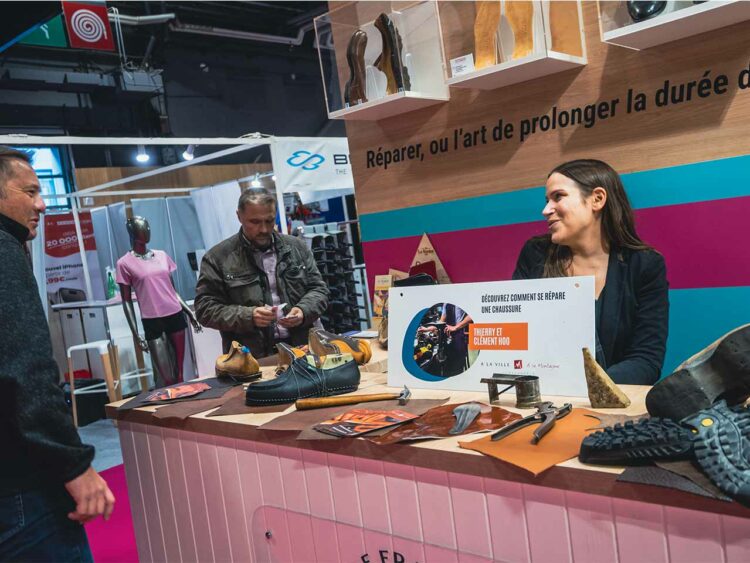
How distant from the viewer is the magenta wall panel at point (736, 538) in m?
1.07

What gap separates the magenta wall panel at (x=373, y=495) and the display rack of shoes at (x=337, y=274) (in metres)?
5.90

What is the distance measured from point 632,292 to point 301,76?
11.6 meters

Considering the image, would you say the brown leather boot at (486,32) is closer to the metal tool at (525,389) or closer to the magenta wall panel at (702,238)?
the magenta wall panel at (702,238)

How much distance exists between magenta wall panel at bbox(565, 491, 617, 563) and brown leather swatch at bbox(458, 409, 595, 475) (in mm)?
76

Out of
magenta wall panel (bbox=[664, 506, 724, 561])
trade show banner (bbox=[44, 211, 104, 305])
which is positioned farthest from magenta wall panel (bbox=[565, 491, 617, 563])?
trade show banner (bbox=[44, 211, 104, 305])

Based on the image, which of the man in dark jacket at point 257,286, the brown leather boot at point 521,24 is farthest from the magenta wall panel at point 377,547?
the brown leather boot at point 521,24

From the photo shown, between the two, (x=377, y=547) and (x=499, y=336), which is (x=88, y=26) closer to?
(x=499, y=336)

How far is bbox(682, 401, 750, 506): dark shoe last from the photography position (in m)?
1.04

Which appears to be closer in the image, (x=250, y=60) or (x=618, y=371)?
(x=618, y=371)

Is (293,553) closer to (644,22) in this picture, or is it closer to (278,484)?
(278,484)

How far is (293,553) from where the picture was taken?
1893mm

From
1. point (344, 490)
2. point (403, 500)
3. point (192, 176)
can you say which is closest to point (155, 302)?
point (344, 490)

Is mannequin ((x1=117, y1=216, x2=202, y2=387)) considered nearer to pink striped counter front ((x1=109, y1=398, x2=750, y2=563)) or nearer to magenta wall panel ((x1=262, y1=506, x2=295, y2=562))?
pink striped counter front ((x1=109, y1=398, x2=750, y2=563))

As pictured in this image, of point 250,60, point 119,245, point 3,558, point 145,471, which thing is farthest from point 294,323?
point 250,60
